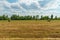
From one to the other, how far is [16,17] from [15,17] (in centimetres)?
57

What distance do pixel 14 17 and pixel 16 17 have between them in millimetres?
1069

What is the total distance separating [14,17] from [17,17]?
1642 millimetres

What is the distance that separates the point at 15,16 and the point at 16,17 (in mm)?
1499

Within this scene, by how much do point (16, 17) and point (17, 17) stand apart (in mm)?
839

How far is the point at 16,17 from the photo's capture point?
10100cm

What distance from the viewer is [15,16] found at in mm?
102250

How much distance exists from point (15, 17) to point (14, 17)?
669mm

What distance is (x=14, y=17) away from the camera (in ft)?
332

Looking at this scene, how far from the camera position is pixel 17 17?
102 m
